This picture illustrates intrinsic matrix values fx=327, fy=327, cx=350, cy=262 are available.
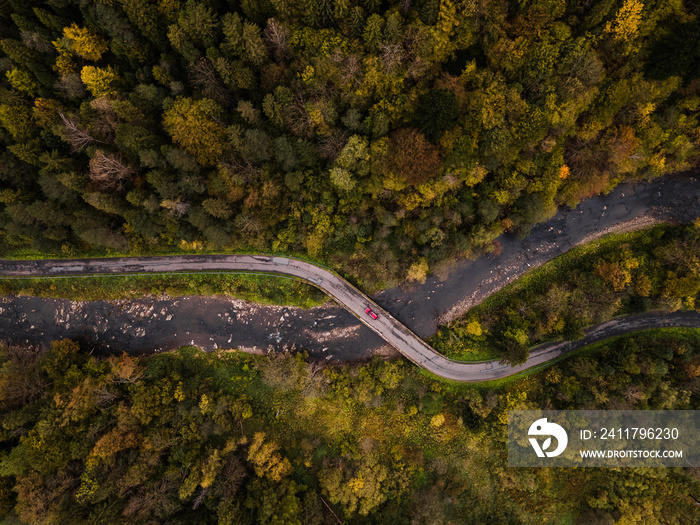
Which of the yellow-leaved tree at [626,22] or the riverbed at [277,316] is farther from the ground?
the yellow-leaved tree at [626,22]

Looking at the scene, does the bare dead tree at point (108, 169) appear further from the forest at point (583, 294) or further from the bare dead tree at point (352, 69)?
the forest at point (583, 294)

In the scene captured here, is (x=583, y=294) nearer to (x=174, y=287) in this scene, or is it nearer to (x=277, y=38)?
(x=277, y=38)

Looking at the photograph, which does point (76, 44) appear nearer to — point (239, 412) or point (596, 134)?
point (239, 412)

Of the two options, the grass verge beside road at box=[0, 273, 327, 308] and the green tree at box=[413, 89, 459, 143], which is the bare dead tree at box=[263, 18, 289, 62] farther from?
the grass verge beside road at box=[0, 273, 327, 308]

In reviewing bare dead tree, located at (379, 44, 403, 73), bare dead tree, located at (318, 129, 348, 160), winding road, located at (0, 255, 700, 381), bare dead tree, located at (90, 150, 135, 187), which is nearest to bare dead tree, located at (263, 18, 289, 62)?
bare dead tree, located at (318, 129, 348, 160)

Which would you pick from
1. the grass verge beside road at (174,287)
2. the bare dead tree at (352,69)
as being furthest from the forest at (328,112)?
the grass verge beside road at (174,287)
